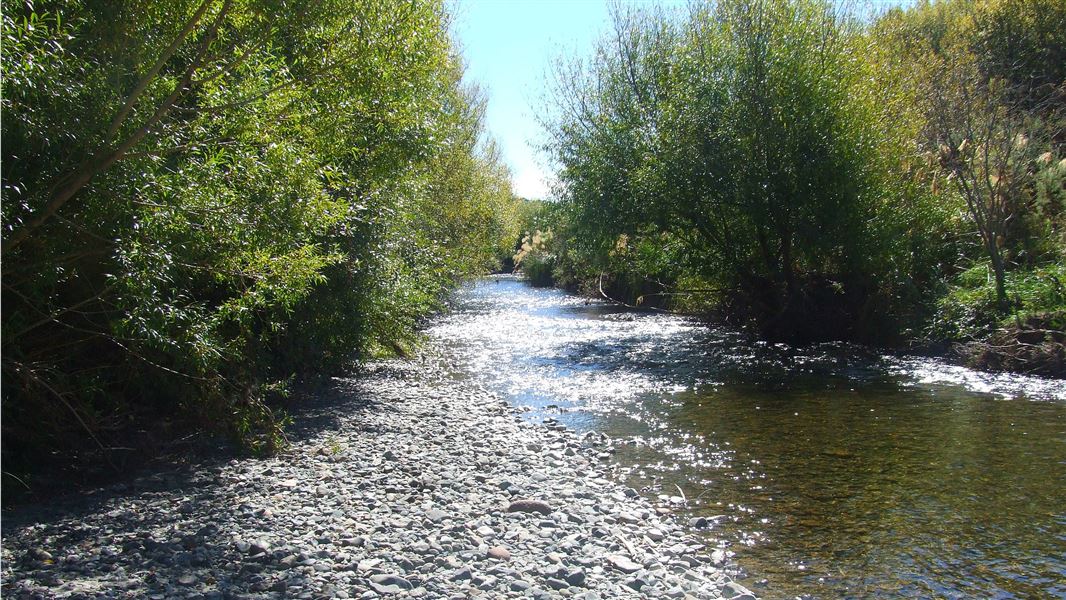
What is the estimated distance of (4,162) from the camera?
5.82 meters

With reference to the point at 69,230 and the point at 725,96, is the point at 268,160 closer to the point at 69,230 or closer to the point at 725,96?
the point at 69,230

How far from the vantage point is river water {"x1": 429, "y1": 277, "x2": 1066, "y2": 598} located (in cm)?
713

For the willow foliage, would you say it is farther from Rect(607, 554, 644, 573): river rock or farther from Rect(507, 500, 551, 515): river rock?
Rect(607, 554, 644, 573): river rock

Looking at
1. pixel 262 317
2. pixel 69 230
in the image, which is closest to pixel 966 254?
pixel 262 317

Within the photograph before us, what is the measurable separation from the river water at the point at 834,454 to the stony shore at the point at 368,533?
3.08 feet

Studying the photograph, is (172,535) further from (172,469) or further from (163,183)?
(163,183)

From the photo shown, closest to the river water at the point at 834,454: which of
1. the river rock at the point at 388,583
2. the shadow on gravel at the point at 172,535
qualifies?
the river rock at the point at 388,583

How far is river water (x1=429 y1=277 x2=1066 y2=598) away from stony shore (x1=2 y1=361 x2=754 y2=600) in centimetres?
94

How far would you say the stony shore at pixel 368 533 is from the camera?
242 inches

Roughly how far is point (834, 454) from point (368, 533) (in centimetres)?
713

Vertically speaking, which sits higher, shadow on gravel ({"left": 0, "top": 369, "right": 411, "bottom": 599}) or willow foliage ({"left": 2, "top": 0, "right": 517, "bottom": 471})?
willow foliage ({"left": 2, "top": 0, "right": 517, "bottom": 471})

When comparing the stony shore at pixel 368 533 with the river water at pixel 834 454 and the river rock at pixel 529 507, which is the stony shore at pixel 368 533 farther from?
the river water at pixel 834 454

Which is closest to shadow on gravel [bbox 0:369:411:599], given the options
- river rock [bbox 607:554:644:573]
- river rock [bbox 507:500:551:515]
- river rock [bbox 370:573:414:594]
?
river rock [bbox 370:573:414:594]

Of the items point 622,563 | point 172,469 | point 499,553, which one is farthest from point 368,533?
point 172,469
